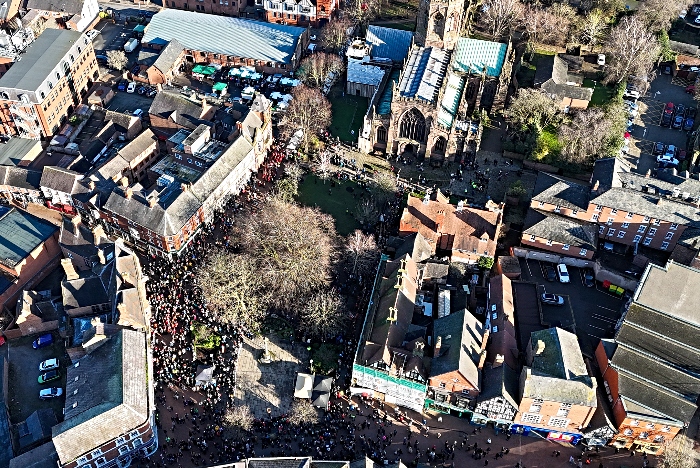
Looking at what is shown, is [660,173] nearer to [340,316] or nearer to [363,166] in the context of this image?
[363,166]

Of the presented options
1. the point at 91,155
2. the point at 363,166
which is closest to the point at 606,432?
the point at 363,166

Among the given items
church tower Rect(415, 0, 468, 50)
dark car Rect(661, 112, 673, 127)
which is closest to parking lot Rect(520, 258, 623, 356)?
dark car Rect(661, 112, 673, 127)

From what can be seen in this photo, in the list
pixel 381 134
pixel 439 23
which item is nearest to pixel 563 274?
pixel 381 134

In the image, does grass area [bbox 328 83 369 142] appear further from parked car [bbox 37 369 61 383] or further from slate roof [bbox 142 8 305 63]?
parked car [bbox 37 369 61 383]

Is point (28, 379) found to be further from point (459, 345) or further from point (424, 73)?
point (424, 73)

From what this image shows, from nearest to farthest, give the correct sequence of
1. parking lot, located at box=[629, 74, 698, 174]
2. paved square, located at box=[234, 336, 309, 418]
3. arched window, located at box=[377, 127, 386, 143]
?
1. paved square, located at box=[234, 336, 309, 418]
2. arched window, located at box=[377, 127, 386, 143]
3. parking lot, located at box=[629, 74, 698, 174]

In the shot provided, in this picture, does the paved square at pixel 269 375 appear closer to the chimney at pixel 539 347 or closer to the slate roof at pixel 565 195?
the chimney at pixel 539 347
